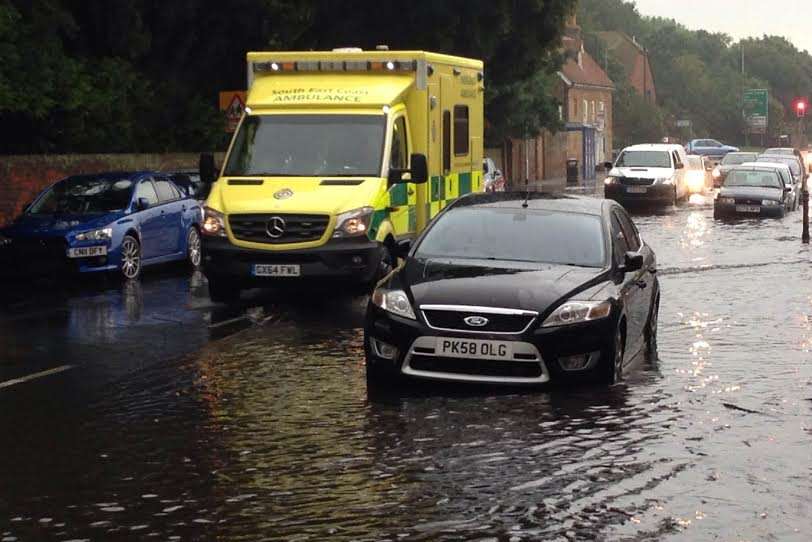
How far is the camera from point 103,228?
67.0ft

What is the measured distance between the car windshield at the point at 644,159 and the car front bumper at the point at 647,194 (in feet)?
4.82

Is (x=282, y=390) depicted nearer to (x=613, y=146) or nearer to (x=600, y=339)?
(x=600, y=339)

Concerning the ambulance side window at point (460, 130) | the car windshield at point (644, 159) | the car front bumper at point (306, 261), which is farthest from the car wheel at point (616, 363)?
the car windshield at point (644, 159)

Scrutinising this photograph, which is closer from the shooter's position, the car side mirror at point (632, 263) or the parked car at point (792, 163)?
the car side mirror at point (632, 263)

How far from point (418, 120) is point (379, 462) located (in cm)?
1024

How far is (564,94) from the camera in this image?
97.8 meters

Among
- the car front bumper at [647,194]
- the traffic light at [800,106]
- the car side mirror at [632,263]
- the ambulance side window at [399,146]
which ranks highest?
the traffic light at [800,106]

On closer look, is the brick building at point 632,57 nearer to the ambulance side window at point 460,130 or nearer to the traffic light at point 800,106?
the traffic light at point 800,106

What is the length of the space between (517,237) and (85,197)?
10712mm

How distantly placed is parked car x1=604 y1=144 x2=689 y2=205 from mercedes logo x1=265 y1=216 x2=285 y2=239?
2657 centimetres

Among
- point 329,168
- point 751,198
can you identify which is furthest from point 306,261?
point 751,198

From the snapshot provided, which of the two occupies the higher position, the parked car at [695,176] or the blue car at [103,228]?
the blue car at [103,228]

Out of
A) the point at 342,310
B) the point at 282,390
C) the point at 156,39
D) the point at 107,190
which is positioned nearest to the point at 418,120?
the point at 342,310

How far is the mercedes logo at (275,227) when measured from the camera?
16609 mm
